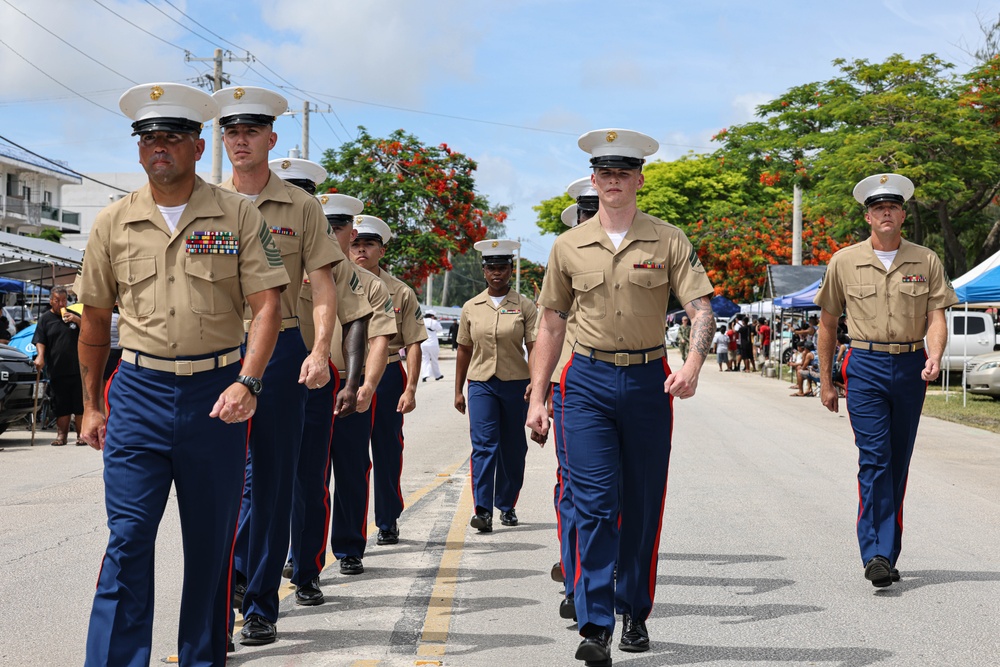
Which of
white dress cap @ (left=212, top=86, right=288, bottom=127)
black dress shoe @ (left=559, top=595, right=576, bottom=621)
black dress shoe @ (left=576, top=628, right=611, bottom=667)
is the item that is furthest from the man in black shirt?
black dress shoe @ (left=576, top=628, right=611, bottom=667)

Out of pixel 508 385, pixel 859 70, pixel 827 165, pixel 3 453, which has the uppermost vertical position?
pixel 859 70

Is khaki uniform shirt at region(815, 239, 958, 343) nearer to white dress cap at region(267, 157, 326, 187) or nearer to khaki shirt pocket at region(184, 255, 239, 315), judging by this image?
white dress cap at region(267, 157, 326, 187)

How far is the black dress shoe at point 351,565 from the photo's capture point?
6.90 meters

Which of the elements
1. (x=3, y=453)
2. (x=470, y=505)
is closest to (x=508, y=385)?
(x=470, y=505)

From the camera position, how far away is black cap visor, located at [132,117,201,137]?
423cm

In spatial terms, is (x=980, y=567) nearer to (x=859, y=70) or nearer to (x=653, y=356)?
(x=653, y=356)

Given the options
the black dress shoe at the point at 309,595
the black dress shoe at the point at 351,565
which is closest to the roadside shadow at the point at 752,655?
the black dress shoe at the point at 309,595

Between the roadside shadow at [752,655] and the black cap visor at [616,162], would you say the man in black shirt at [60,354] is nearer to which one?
the black cap visor at [616,162]

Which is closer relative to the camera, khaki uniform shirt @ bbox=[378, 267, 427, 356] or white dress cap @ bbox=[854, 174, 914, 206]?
white dress cap @ bbox=[854, 174, 914, 206]

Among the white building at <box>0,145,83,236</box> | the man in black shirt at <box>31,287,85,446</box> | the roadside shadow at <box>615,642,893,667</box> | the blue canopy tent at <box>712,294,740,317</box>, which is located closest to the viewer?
the roadside shadow at <box>615,642,893,667</box>

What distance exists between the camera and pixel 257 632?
5.32 m

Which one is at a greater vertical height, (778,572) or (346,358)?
(346,358)

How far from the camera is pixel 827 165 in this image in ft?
107

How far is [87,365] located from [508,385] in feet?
15.6
